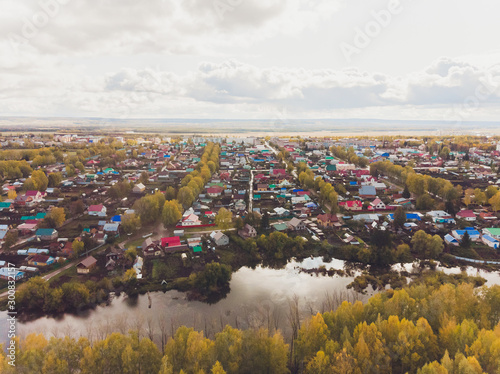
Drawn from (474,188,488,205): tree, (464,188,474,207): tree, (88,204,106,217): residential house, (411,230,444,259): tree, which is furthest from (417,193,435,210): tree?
(88,204,106,217): residential house

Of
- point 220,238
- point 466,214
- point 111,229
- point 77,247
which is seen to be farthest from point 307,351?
point 466,214

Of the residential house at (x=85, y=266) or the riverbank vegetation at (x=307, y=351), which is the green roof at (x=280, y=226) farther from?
the residential house at (x=85, y=266)

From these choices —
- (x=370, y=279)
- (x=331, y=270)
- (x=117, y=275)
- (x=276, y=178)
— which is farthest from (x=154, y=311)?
(x=276, y=178)

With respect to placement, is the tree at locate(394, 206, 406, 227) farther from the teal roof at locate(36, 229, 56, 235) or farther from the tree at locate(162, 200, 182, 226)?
the teal roof at locate(36, 229, 56, 235)

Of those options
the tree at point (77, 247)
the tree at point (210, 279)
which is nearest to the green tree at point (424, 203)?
the tree at point (210, 279)

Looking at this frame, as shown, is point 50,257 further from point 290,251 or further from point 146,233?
point 290,251
